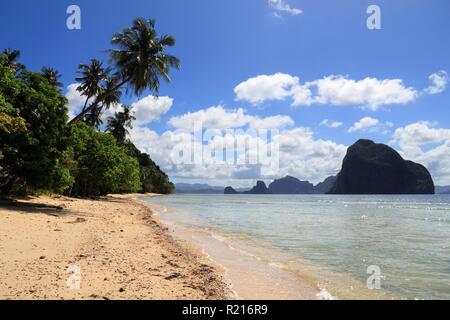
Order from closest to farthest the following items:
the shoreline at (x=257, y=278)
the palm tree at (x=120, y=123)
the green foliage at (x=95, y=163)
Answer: the shoreline at (x=257, y=278), the green foliage at (x=95, y=163), the palm tree at (x=120, y=123)

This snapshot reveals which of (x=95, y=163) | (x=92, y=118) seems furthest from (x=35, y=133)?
(x=92, y=118)

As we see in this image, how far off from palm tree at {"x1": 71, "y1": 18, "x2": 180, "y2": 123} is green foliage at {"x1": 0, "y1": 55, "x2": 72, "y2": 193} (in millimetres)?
5964

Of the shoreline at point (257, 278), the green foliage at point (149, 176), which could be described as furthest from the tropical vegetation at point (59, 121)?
the green foliage at point (149, 176)

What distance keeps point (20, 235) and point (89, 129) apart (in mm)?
33037

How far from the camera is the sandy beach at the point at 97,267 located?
7.57 meters

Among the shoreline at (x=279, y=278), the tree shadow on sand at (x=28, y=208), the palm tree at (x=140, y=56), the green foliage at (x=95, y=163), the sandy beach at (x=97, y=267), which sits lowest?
the shoreline at (x=279, y=278)

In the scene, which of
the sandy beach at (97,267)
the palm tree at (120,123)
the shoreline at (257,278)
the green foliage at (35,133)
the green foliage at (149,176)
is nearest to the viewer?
the sandy beach at (97,267)

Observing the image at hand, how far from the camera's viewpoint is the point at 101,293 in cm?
746

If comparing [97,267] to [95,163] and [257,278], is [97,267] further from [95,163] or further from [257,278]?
[95,163]

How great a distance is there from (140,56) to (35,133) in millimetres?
10130

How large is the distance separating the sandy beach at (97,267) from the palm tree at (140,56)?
1581 cm

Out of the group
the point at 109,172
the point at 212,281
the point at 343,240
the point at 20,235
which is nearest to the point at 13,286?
the point at 212,281

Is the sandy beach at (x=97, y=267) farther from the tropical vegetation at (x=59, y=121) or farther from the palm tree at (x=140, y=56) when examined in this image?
the palm tree at (x=140, y=56)
